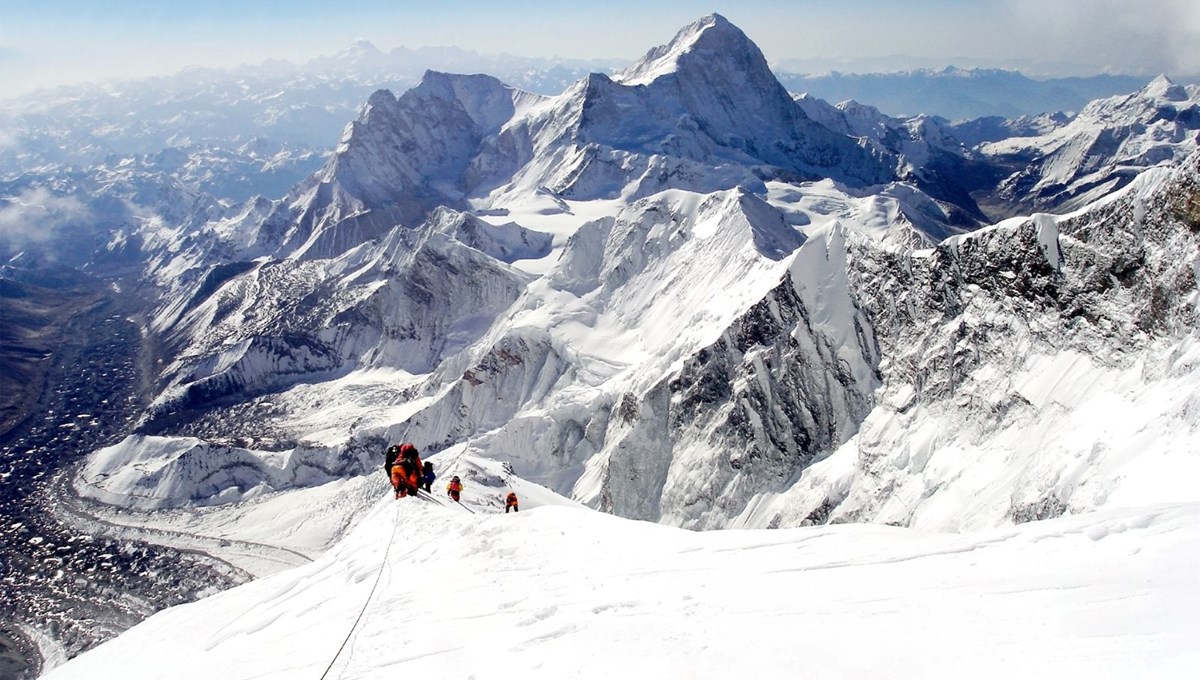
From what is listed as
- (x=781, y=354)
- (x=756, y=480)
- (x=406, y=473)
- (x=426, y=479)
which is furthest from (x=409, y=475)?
(x=781, y=354)

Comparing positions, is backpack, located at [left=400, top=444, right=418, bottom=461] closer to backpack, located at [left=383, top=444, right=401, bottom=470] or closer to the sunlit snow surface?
backpack, located at [left=383, top=444, right=401, bottom=470]

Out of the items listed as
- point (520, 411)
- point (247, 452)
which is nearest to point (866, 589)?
point (520, 411)

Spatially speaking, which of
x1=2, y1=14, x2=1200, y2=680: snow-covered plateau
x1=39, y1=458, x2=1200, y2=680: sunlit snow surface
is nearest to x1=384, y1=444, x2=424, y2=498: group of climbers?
x1=2, y1=14, x2=1200, y2=680: snow-covered plateau

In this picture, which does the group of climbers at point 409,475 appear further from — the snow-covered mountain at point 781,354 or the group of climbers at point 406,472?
the snow-covered mountain at point 781,354

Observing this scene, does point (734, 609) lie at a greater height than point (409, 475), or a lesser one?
greater

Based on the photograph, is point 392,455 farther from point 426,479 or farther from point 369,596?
point 369,596

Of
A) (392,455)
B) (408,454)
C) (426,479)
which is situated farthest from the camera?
(392,455)

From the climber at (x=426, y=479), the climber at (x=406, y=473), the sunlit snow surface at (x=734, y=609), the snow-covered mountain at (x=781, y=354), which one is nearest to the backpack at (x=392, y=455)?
the climber at (x=406, y=473)
